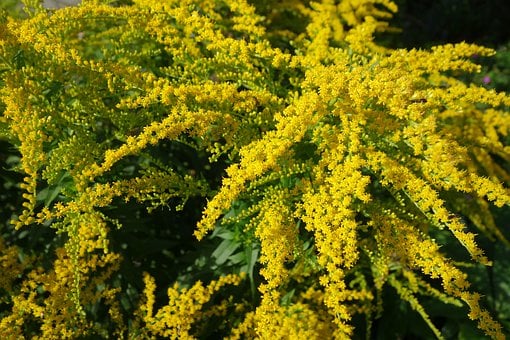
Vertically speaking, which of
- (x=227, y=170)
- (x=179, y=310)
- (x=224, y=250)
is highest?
(x=227, y=170)

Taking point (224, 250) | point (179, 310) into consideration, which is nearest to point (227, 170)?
point (224, 250)

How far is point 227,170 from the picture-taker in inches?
88.3

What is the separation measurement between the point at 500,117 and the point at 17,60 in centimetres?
316

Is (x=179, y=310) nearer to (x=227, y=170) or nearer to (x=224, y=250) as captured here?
(x=224, y=250)

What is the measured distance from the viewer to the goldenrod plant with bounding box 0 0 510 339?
2158mm

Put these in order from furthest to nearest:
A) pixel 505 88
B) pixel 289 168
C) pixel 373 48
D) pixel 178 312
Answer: pixel 505 88, pixel 373 48, pixel 178 312, pixel 289 168

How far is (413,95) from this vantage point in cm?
236

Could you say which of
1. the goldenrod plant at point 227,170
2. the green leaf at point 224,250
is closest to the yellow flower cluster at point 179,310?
the goldenrod plant at point 227,170

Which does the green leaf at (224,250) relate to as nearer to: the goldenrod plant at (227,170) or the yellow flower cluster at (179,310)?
the goldenrod plant at (227,170)

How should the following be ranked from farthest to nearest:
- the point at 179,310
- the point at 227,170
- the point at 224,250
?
the point at 224,250 < the point at 179,310 < the point at 227,170

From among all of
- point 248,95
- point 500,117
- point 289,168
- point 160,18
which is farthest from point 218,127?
point 500,117

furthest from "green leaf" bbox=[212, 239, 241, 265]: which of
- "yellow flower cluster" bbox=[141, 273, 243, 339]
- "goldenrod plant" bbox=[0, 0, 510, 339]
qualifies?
"yellow flower cluster" bbox=[141, 273, 243, 339]

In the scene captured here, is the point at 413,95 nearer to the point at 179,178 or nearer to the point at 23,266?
the point at 179,178

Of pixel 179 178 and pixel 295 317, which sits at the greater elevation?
Answer: pixel 179 178
